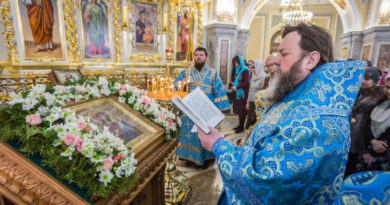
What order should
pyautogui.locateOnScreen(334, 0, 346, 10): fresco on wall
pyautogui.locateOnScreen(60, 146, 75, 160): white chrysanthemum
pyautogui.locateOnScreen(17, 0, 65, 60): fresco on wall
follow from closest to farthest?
pyautogui.locateOnScreen(60, 146, 75, 160): white chrysanthemum < pyautogui.locateOnScreen(17, 0, 65, 60): fresco on wall < pyautogui.locateOnScreen(334, 0, 346, 10): fresco on wall

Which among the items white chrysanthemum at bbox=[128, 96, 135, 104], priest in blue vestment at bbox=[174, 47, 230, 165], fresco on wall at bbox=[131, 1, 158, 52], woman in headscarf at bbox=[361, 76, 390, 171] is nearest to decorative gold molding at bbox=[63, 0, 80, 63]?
fresco on wall at bbox=[131, 1, 158, 52]

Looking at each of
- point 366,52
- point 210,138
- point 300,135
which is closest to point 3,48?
point 210,138

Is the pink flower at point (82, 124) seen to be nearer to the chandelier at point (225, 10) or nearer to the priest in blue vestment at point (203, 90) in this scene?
the priest in blue vestment at point (203, 90)

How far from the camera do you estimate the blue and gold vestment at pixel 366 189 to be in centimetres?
38

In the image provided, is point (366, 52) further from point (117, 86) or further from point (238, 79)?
point (117, 86)

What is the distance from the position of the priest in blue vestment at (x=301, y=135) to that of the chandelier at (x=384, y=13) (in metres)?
10.3

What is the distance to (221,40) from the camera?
25.8 feet

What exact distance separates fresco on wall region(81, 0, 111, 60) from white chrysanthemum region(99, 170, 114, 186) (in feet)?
21.3

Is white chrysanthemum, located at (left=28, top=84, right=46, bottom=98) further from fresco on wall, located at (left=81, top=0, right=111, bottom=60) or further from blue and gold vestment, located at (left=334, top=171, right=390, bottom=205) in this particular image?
fresco on wall, located at (left=81, top=0, right=111, bottom=60)

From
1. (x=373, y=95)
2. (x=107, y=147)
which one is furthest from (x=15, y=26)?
(x=373, y=95)

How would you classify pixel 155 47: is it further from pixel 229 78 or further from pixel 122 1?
pixel 229 78

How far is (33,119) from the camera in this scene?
999 mm

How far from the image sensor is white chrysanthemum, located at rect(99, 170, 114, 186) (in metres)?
0.95

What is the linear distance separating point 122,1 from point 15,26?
3151 millimetres
